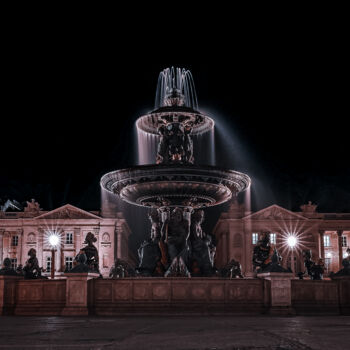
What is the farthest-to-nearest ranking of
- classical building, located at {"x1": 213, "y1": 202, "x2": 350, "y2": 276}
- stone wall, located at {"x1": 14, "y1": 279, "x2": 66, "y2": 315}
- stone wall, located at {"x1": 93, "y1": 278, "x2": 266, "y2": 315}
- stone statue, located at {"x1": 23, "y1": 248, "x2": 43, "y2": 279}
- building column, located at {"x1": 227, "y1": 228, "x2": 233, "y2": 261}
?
classical building, located at {"x1": 213, "y1": 202, "x2": 350, "y2": 276} < building column, located at {"x1": 227, "y1": 228, "x2": 233, "y2": 261} < stone statue, located at {"x1": 23, "y1": 248, "x2": 43, "y2": 279} < stone wall, located at {"x1": 14, "y1": 279, "x2": 66, "y2": 315} < stone wall, located at {"x1": 93, "y1": 278, "x2": 266, "y2": 315}

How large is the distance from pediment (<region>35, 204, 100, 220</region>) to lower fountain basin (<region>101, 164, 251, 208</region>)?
66.3 metres

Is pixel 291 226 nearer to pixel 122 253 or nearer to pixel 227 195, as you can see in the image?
pixel 122 253

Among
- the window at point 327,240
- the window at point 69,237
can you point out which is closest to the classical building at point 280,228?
the window at point 327,240

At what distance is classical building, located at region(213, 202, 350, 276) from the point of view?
79.9 metres

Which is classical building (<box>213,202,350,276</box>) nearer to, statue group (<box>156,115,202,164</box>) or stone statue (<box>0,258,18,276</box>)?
statue group (<box>156,115,202,164</box>)

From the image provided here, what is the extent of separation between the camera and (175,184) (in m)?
14.5

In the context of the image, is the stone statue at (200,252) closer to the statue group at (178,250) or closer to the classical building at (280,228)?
the statue group at (178,250)

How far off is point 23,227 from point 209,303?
73502 mm

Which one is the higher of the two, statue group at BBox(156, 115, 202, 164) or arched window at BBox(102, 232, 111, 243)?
arched window at BBox(102, 232, 111, 243)

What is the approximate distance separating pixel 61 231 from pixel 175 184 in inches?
2736

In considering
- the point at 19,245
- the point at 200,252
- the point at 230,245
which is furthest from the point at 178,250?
the point at 19,245

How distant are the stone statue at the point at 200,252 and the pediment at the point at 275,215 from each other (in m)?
65.3

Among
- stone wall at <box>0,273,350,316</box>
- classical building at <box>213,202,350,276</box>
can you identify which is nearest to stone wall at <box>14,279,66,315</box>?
stone wall at <box>0,273,350,316</box>

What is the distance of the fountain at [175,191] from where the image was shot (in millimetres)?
14352
